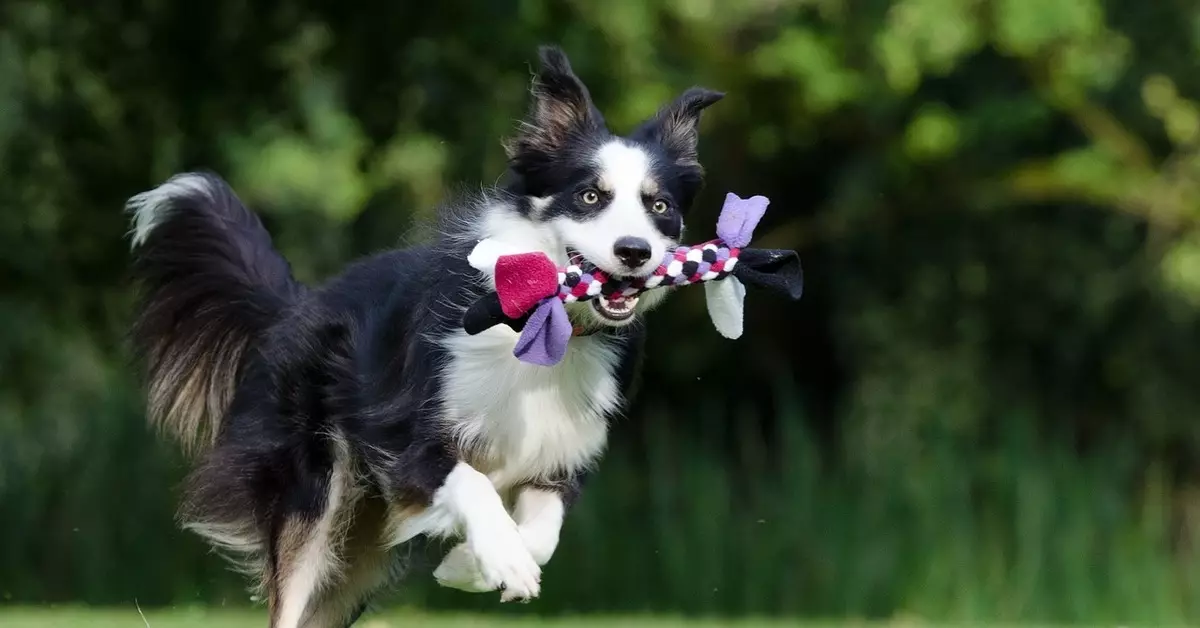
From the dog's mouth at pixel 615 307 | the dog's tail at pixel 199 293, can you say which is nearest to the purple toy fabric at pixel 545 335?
the dog's mouth at pixel 615 307

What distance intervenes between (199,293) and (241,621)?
2886 millimetres

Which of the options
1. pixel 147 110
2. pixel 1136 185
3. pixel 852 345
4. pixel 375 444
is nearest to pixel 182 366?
pixel 375 444

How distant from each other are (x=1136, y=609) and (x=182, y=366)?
705 centimetres

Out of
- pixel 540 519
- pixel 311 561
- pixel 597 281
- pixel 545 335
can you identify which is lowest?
pixel 311 561

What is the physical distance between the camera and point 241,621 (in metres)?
9.47

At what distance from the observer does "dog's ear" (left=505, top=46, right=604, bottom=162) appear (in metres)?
5.80

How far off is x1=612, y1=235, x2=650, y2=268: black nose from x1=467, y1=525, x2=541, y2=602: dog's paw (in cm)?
90

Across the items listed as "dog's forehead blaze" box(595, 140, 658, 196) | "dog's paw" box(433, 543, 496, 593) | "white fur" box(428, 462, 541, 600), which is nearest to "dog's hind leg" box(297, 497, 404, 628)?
"dog's paw" box(433, 543, 496, 593)

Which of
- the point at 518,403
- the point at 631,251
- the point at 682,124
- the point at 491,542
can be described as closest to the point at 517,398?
the point at 518,403

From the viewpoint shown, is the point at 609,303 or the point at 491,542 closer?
the point at 491,542

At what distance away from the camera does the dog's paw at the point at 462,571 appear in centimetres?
536

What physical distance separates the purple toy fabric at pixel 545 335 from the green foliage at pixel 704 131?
6.60 metres

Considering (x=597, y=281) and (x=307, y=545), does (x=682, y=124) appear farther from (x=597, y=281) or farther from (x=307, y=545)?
(x=307, y=545)

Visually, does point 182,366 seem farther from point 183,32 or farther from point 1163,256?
point 1163,256
